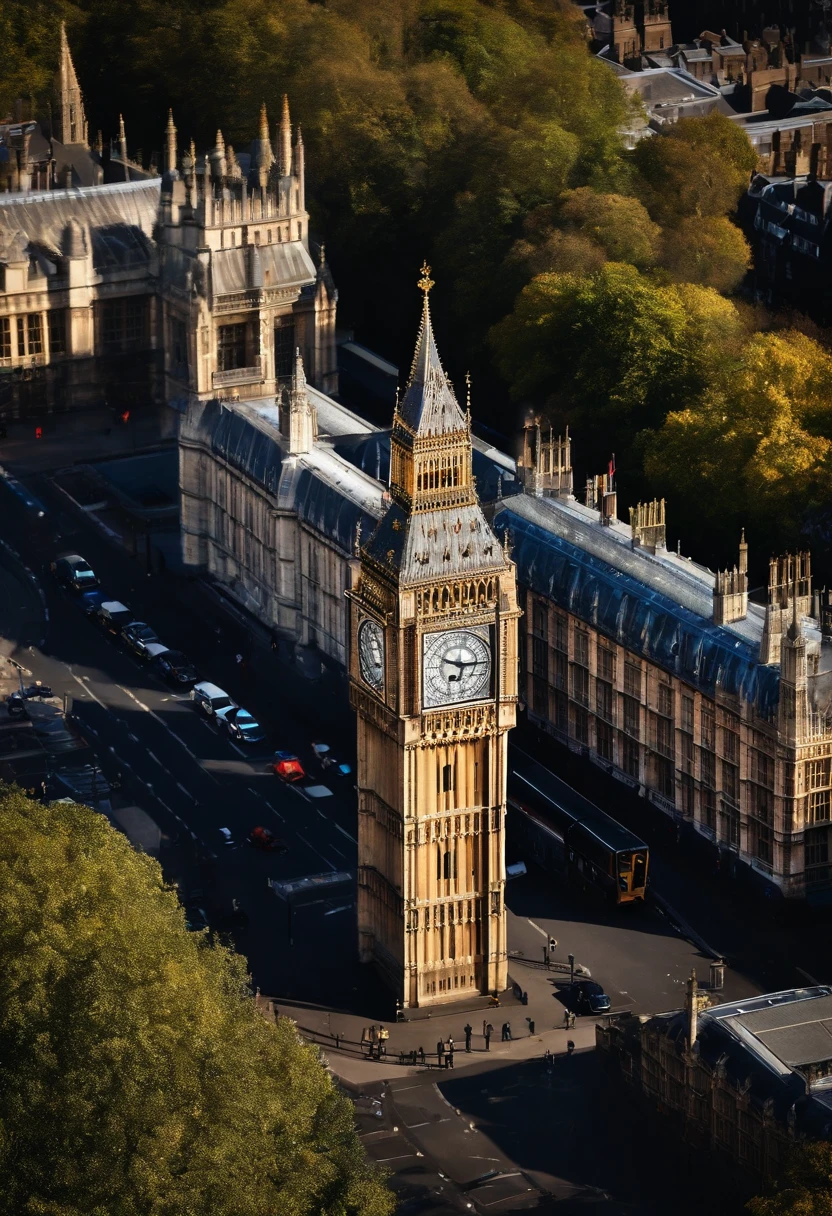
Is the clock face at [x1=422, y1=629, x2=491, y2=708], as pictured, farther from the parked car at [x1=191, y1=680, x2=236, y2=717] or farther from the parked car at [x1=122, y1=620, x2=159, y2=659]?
the parked car at [x1=122, y1=620, x2=159, y2=659]

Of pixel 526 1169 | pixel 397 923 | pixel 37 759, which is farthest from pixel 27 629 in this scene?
pixel 526 1169

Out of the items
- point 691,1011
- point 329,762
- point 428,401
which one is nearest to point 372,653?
point 428,401

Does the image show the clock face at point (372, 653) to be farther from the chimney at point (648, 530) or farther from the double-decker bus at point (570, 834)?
the chimney at point (648, 530)

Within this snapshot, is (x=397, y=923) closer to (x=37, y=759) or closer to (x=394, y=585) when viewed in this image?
(x=394, y=585)

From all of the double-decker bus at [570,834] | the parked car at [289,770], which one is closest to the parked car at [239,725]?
the parked car at [289,770]

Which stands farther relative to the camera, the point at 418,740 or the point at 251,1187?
the point at 418,740

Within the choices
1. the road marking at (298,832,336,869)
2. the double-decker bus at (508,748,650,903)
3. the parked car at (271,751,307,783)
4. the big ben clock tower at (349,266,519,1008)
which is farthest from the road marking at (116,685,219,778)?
the big ben clock tower at (349,266,519,1008)

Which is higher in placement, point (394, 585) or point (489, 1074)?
point (394, 585)
